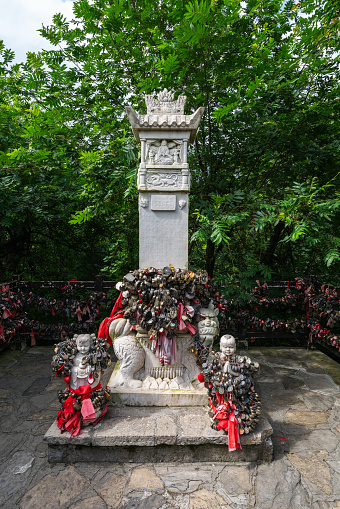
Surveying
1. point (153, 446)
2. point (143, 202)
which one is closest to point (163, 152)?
point (143, 202)

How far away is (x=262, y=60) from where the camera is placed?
13.1 ft

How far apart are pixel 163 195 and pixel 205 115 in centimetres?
245

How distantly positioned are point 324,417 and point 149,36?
6.03 meters

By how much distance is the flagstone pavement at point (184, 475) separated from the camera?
2.34 m

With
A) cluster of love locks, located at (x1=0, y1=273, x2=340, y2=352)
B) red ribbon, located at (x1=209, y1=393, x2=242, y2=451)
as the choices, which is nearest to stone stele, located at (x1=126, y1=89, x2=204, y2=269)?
red ribbon, located at (x1=209, y1=393, x2=242, y2=451)

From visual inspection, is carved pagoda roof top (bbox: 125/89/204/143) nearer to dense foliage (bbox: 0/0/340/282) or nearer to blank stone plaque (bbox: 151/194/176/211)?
dense foliage (bbox: 0/0/340/282)

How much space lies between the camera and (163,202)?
3596 mm

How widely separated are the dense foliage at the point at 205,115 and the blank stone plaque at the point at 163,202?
62 cm

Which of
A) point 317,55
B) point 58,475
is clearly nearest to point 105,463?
point 58,475

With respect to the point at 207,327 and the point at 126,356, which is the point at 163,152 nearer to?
the point at 207,327

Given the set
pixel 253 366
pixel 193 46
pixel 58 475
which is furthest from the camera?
pixel 193 46

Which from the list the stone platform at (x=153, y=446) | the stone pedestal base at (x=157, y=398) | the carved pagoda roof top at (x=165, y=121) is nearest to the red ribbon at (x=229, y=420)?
the stone platform at (x=153, y=446)

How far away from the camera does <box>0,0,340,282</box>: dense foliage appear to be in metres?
4.04

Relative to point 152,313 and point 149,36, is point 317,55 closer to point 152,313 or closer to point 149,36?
point 149,36
